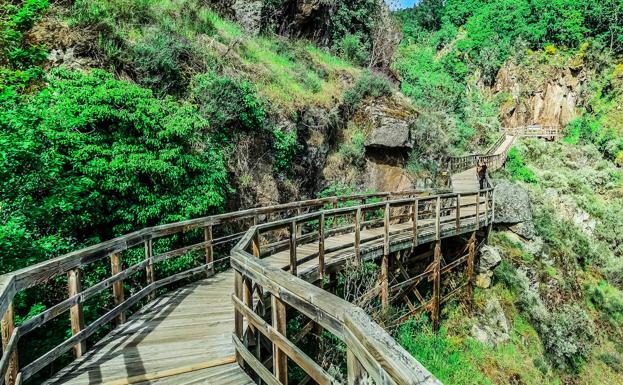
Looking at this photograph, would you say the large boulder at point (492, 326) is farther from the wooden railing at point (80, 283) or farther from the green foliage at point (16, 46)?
the green foliage at point (16, 46)

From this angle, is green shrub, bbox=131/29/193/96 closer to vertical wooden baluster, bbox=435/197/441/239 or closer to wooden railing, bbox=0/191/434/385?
wooden railing, bbox=0/191/434/385

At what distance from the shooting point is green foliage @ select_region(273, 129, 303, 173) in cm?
1334

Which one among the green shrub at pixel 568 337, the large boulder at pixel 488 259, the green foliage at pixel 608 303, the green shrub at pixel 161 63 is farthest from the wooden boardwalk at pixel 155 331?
the green foliage at pixel 608 303

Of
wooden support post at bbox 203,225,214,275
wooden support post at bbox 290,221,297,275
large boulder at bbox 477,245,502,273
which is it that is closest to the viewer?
wooden support post at bbox 290,221,297,275

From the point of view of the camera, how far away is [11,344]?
2941 mm

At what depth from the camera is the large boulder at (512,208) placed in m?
16.2

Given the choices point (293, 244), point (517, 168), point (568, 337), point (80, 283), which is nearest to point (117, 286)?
point (80, 283)

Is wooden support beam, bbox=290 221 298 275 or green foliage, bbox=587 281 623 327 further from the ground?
wooden support beam, bbox=290 221 298 275

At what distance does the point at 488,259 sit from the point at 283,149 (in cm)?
847

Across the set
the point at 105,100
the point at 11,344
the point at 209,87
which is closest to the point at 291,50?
the point at 209,87

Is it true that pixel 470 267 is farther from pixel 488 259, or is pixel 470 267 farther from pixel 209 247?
pixel 209 247

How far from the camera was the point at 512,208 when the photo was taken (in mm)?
16391

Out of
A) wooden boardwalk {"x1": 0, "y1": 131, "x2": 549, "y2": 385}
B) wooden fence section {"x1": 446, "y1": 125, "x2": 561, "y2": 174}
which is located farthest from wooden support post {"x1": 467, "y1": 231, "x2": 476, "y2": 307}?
wooden fence section {"x1": 446, "y1": 125, "x2": 561, "y2": 174}

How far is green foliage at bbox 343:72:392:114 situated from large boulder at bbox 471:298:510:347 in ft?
35.9
